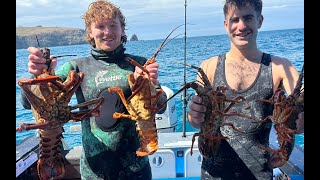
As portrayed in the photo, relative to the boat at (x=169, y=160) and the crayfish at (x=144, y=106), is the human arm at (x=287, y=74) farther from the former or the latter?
the boat at (x=169, y=160)

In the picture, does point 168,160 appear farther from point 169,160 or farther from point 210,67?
point 210,67

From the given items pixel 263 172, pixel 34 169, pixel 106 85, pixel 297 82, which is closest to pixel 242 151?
pixel 263 172

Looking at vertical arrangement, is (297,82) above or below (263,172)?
above

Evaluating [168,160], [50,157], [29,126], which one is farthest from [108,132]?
[168,160]

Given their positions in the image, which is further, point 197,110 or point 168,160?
point 168,160

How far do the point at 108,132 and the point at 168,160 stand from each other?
2560 millimetres

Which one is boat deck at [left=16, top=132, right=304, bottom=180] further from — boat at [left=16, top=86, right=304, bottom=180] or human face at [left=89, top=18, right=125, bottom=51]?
human face at [left=89, top=18, right=125, bottom=51]

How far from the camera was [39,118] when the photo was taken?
Result: 3.06 metres

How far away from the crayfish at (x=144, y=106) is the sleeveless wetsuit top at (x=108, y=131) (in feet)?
0.46

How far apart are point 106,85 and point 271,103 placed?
1.45 metres

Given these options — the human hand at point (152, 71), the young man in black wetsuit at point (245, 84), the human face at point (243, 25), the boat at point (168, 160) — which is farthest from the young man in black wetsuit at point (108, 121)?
the boat at point (168, 160)

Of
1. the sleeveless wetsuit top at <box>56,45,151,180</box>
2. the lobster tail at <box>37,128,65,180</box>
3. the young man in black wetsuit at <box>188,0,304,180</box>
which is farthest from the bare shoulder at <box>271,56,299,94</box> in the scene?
A: the lobster tail at <box>37,128,65,180</box>

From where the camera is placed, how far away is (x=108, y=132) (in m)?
3.29
